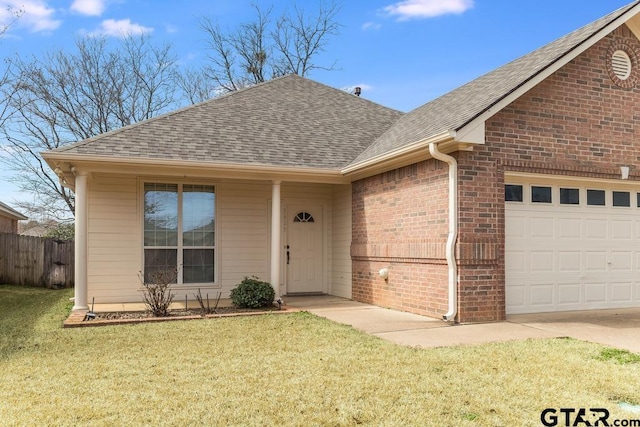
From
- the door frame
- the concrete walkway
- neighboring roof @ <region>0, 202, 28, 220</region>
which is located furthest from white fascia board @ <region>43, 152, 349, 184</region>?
neighboring roof @ <region>0, 202, 28, 220</region>

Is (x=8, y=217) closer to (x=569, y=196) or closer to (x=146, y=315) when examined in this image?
(x=146, y=315)

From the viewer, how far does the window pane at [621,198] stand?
31.5 feet

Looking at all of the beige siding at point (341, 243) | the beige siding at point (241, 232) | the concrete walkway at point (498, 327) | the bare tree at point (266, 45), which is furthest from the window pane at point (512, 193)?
the bare tree at point (266, 45)

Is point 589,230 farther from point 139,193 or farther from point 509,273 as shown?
point 139,193

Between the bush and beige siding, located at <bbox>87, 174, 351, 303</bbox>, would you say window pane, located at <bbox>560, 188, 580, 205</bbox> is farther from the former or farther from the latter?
the bush

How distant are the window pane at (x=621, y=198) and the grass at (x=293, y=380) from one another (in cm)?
441

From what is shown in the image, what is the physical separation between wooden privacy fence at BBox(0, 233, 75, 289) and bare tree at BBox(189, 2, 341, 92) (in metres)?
14.4

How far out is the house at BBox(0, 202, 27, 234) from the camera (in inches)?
919

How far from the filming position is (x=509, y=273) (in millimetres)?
8656

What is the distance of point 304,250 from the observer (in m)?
12.4

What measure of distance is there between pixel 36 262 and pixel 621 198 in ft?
55.2

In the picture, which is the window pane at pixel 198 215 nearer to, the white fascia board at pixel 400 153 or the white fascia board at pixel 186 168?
the white fascia board at pixel 186 168

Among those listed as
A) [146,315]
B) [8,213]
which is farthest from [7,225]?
[146,315]

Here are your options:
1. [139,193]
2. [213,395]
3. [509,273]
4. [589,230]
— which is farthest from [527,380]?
[139,193]
